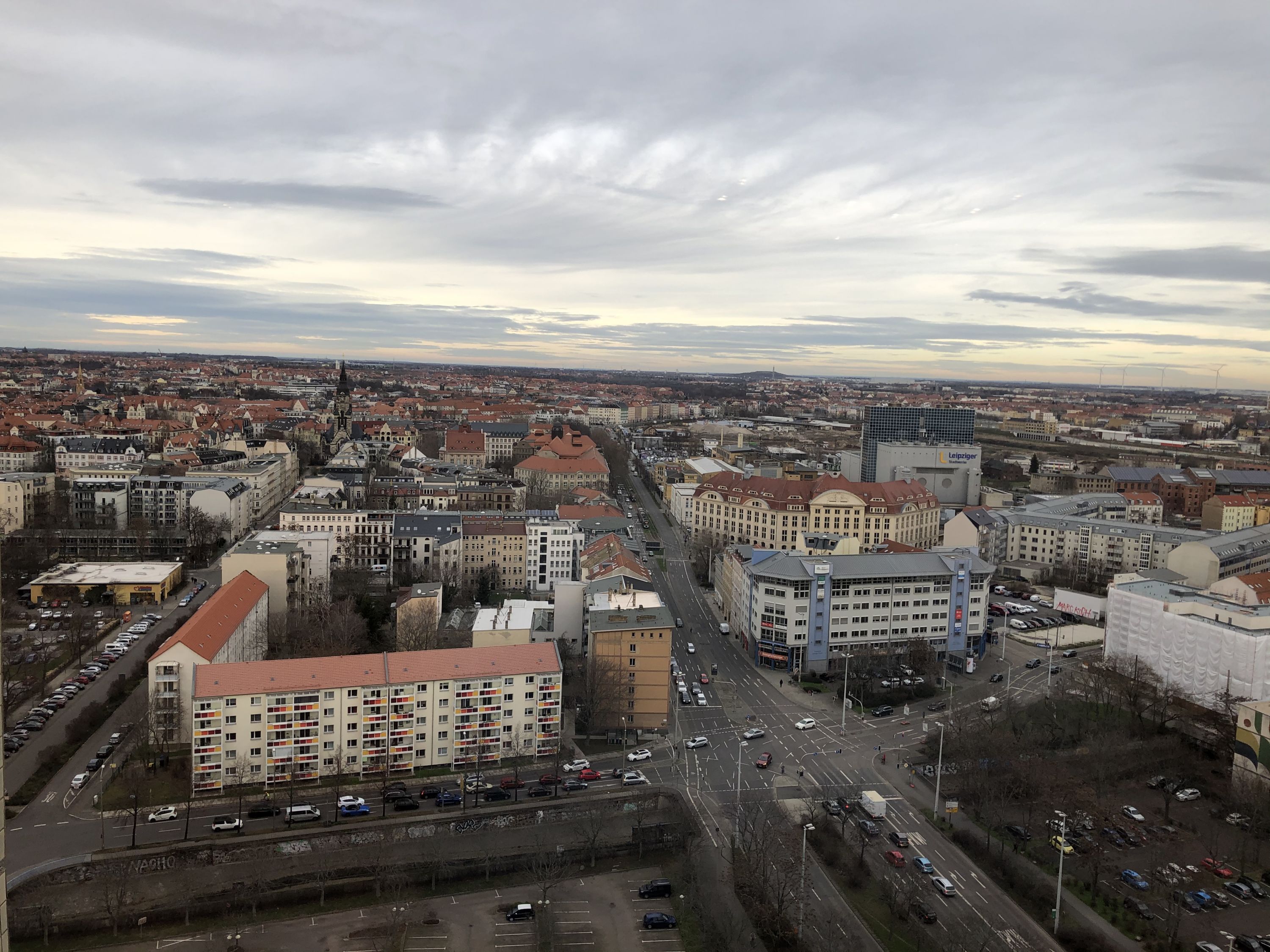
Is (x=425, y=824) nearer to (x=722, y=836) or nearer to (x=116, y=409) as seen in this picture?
(x=722, y=836)

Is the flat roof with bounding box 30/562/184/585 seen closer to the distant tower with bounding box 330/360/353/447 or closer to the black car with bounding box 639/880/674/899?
the black car with bounding box 639/880/674/899

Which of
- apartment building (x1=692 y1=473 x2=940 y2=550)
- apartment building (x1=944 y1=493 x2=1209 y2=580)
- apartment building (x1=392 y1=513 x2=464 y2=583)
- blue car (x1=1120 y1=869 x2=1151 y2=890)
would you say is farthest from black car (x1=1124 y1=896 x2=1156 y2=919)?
apartment building (x1=692 y1=473 x2=940 y2=550)

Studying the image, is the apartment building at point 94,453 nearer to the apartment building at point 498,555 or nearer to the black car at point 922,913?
the apartment building at point 498,555

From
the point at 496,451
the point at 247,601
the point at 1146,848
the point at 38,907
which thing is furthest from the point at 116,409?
the point at 1146,848

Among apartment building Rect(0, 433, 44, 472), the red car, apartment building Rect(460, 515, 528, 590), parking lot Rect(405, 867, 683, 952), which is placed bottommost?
parking lot Rect(405, 867, 683, 952)

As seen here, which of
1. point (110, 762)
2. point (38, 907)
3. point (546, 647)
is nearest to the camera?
point (38, 907)

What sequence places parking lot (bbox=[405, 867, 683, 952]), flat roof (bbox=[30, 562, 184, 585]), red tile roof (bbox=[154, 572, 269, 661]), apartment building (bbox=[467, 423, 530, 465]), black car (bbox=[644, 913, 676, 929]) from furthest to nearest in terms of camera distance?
apartment building (bbox=[467, 423, 530, 465]) → flat roof (bbox=[30, 562, 184, 585]) → red tile roof (bbox=[154, 572, 269, 661]) → black car (bbox=[644, 913, 676, 929]) → parking lot (bbox=[405, 867, 683, 952])

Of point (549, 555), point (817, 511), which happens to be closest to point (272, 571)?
point (549, 555)
